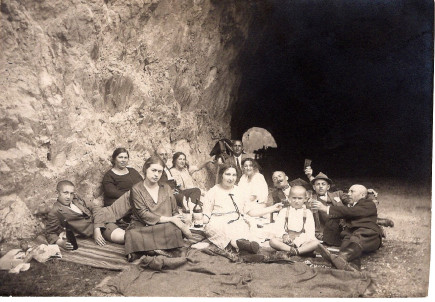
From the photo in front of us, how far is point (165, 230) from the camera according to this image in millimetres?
6016

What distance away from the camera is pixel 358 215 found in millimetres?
6133

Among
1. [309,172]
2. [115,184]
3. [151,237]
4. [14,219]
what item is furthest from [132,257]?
[309,172]

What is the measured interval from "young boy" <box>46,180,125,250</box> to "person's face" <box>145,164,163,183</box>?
72cm

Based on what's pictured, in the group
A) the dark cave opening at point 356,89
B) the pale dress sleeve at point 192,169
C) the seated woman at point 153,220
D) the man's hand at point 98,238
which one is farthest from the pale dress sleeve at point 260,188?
the man's hand at point 98,238

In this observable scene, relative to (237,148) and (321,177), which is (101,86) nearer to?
(237,148)

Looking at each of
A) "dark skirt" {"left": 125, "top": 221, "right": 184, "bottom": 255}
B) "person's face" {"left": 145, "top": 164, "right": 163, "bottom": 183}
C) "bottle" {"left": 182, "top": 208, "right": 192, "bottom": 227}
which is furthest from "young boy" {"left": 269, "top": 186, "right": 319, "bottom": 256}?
"person's face" {"left": 145, "top": 164, "right": 163, "bottom": 183}

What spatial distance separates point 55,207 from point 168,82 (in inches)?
85.9

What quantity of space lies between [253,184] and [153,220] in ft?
4.47

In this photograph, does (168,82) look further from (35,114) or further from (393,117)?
(393,117)

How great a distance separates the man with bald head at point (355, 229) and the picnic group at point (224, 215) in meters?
0.01

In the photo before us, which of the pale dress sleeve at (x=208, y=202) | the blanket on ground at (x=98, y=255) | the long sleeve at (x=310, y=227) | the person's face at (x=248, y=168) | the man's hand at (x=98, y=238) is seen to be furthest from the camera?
the person's face at (x=248, y=168)

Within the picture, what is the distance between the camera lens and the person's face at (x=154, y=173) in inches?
243

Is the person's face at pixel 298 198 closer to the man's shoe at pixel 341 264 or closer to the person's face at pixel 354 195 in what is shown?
the person's face at pixel 354 195

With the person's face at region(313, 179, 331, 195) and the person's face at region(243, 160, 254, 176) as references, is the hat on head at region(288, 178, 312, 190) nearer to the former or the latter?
the person's face at region(313, 179, 331, 195)
